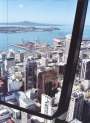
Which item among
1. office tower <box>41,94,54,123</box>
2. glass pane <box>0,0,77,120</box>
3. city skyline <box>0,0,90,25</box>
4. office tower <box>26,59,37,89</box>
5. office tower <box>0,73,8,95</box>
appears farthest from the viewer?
office tower <box>0,73,8,95</box>

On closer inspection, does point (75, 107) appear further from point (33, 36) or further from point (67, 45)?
point (33, 36)

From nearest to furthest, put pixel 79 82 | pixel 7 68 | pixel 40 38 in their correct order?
1. pixel 79 82
2. pixel 40 38
3. pixel 7 68

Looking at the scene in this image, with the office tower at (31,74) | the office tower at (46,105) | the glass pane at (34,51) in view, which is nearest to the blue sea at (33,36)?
the glass pane at (34,51)

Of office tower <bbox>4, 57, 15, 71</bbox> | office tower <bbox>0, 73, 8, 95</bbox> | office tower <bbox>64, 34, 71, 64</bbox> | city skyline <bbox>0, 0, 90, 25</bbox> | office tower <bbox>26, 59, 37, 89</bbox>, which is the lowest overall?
office tower <bbox>0, 73, 8, 95</bbox>

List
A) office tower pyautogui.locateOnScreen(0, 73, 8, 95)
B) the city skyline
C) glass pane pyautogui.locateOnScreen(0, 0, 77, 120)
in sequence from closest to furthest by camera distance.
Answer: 1. the city skyline
2. glass pane pyautogui.locateOnScreen(0, 0, 77, 120)
3. office tower pyautogui.locateOnScreen(0, 73, 8, 95)

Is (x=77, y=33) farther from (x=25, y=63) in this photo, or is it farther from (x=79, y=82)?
(x=25, y=63)

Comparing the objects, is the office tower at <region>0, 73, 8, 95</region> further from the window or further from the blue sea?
the blue sea

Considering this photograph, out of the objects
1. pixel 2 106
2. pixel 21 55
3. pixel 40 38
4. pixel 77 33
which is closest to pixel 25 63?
pixel 21 55

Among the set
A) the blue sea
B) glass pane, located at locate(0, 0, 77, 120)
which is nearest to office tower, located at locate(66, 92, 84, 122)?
glass pane, located at locate(0, 0, 77, 120)
